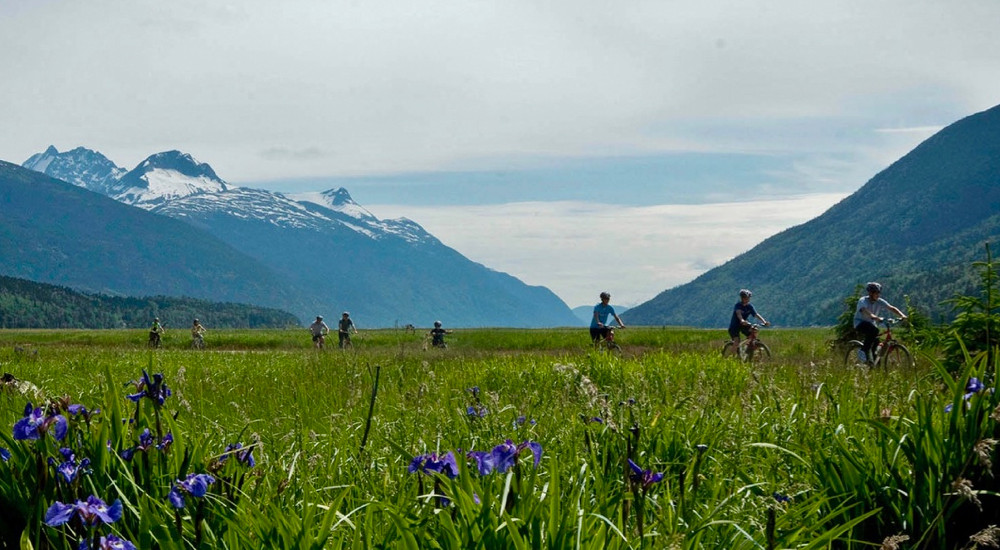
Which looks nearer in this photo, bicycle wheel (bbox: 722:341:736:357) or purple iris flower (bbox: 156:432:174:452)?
purple iris flower (bbox: 156:432:174:452)

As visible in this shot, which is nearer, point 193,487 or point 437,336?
point 193,487

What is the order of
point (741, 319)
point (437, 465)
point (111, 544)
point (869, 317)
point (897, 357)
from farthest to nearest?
point (741, 319), point (897, 357), point (869, 317), point (437, 465), point (111, 544)

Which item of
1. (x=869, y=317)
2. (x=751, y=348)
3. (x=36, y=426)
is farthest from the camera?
(x=751, y=348)

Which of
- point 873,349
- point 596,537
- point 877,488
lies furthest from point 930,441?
point 873,349

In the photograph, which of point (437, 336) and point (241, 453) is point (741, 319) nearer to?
point (437, 336)

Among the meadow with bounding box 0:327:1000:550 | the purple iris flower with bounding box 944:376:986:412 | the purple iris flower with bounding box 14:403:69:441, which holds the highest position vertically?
the purple iris flower with bounding box 944:376:986:412

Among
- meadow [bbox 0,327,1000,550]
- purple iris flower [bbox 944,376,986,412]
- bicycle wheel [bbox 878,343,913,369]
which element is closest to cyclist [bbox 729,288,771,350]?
bicycle wheel [bbox 878,343,913,369]

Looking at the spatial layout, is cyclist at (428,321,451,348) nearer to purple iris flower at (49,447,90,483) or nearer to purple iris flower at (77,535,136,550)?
purple iris flower at (49,447,90,483)

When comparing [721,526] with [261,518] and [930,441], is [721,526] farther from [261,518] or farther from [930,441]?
[261,518]

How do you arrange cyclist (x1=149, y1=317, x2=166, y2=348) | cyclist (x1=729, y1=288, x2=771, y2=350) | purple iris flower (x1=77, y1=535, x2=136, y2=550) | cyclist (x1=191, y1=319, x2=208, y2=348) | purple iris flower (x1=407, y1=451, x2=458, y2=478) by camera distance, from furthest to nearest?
cyclist (x1=191, y1=319, x2=208, y2=348), cyclist (x1=729, y1=288, x2=771, y2=350), cyclist (x1=149, y1=317, x2=166, y2=348), purple iris flower (x1=407, y1=451, x2=458, y2=478), purple iris flower (x1=77, y1=535, x2=136, y2=550)

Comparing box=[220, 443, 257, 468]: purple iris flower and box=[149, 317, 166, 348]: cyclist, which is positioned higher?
box=[149, 317, 166, 348]: cyclist

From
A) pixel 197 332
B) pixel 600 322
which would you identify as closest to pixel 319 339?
pixel 197 332

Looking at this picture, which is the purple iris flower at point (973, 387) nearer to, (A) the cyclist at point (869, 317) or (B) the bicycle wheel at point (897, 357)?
(B) the bicycle wheel at point (897, 357)

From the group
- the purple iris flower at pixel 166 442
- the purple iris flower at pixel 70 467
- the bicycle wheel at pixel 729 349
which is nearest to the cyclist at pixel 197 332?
the bicycle wheel at pixel 729 349
